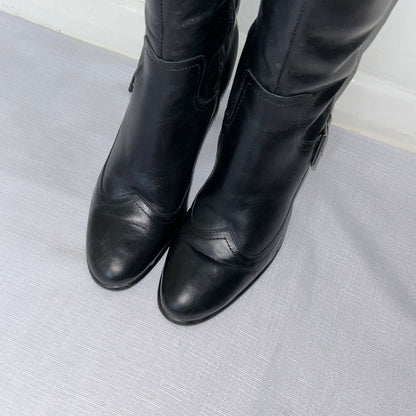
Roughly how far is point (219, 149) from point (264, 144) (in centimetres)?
9

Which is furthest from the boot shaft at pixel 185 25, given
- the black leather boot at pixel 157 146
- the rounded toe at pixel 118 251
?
the rounded toe at pixel 118 251

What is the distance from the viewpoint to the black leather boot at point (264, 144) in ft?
1.70

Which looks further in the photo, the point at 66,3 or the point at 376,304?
the point at 66,3

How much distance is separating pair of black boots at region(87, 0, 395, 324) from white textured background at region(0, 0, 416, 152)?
197 millimetres

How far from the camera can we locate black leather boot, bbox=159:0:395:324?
518 millimetres

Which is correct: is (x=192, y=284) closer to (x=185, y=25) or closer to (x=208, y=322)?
(x=208, y=322)

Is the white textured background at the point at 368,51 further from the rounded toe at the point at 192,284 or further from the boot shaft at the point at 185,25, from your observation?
the rounded toe at the point at 192,284

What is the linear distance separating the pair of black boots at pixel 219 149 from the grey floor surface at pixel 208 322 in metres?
0.06

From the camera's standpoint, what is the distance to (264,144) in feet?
2.08

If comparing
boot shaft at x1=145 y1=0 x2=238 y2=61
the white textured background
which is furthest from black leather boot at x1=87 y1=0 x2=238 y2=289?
the white textured background

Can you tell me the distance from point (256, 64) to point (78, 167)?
42 centimetres

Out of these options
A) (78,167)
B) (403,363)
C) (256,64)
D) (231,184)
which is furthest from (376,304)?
(78,167)

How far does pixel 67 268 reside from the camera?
0.78 metres

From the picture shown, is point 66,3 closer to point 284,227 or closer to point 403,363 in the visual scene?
point 284,227
